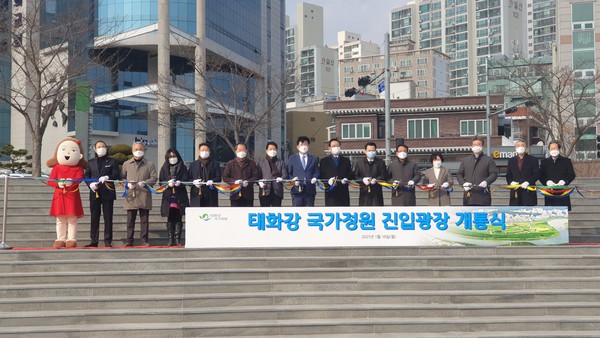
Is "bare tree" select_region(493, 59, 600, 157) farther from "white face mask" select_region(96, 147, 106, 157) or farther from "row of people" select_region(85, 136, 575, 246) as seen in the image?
"white face mask" select_region(96, 147, 106, 157)

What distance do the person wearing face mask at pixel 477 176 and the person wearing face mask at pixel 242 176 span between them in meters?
3.44

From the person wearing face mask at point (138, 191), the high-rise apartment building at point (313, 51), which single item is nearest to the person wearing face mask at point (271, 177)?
the person wearing face mask at point (138, 191)

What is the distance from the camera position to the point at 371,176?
10930mm

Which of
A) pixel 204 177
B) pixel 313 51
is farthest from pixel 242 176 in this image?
pixel 313 51

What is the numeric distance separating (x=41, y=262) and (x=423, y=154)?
3851 centimetres

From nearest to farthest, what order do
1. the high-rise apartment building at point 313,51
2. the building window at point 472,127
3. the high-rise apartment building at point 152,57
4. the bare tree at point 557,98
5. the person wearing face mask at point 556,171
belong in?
the person wearing face mask at point 556,171 < the bare tree at point 557,98 < the building window at point 472,127 < the high-rise apartment building at point 152,57 < the high-rise apartment building at point 313,51

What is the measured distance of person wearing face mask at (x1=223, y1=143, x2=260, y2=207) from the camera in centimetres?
1052

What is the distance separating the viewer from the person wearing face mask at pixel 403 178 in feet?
35.4

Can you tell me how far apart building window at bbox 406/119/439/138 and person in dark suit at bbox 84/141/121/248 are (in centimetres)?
3721

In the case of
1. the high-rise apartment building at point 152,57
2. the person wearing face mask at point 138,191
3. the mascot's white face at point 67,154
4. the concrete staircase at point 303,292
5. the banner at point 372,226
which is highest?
the high-rise apartment building at point 152,57

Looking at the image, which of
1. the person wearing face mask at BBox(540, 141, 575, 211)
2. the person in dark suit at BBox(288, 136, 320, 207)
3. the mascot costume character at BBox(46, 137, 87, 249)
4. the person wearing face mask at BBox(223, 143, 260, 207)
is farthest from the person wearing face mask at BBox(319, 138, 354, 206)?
the mascot costume character at BBox(46, 137, 87, 249)

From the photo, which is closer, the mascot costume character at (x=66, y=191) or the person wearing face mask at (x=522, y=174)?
the mascot costume character at (x=66, y=191)

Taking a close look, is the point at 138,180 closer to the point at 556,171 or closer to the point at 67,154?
the point at 67,154

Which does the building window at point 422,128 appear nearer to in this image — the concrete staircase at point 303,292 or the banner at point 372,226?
the banner at point 372,226
